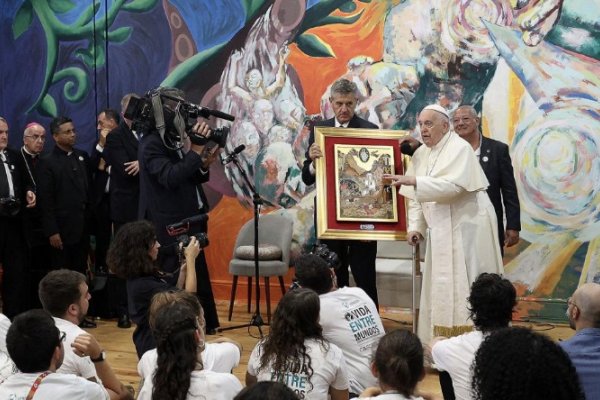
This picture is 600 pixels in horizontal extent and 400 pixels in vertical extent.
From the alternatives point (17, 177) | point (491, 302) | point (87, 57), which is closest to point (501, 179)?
point (491, 302)

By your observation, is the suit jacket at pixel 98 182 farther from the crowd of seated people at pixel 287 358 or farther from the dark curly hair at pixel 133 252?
the crowd of seated people at pixel 287 358

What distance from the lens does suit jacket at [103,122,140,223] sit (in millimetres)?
7059

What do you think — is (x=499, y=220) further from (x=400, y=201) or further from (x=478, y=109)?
(x=478, y=109)

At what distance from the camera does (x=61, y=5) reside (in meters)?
8.48

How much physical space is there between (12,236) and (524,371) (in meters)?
5.68

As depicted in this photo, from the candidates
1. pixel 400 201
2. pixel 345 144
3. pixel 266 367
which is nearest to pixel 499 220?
pixel 400 201

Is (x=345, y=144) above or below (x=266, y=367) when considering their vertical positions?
above

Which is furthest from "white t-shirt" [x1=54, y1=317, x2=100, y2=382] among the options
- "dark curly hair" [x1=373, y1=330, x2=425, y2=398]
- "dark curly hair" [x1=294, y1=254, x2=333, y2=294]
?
"dark curly hair" [x1=373, y1=330, x2=425, y2=398]

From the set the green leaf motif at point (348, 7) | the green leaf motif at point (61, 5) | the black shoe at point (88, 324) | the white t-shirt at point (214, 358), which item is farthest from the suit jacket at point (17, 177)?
the white t-shirt at point (214, 358)

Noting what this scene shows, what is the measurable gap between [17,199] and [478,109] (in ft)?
12.1

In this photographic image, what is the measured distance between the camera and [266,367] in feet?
10.8

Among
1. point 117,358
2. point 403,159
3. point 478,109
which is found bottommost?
point 117,358

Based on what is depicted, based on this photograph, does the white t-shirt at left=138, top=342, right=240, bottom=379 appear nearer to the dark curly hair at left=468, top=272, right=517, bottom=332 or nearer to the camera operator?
the dark curly hair at left=468, top=272, right=517, bottom=332

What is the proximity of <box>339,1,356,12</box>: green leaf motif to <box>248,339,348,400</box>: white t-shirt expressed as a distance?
182 inches
